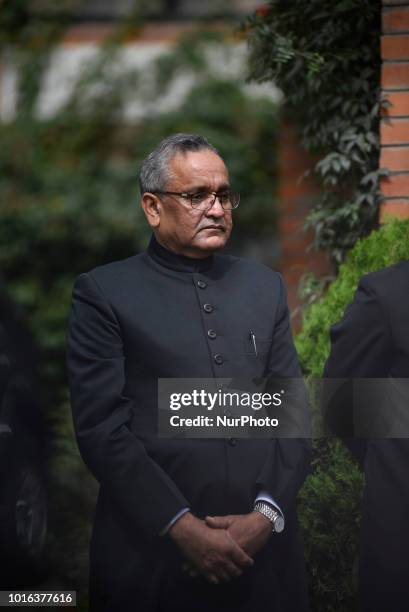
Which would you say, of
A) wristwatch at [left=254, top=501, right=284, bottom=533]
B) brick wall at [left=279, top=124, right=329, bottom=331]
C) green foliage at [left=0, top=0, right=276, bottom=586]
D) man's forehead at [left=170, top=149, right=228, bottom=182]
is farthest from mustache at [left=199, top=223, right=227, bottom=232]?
green foliage at [left=0, top=0, right=276, bottom=586]

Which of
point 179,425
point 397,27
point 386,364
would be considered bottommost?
point 179,425

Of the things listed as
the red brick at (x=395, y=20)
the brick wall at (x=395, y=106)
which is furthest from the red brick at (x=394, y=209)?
the red brick at (x=395, y=20)

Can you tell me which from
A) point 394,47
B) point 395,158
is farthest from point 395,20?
point 395,158

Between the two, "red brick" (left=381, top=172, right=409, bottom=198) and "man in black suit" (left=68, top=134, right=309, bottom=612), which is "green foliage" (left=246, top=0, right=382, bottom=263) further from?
"man in black suit" (left=68, top=134, right=309, bottom=612)

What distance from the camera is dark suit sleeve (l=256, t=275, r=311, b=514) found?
271 cm

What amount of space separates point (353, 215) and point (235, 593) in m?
1.94

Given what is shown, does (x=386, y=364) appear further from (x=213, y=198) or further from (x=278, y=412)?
(x=213, y=198)

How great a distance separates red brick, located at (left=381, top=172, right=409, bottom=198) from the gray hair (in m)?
1.35

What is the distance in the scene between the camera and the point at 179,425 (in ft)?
9.02

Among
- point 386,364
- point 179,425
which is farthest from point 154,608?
point 386,364

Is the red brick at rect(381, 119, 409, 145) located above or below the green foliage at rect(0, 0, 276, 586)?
above

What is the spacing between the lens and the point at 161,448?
8.93ft

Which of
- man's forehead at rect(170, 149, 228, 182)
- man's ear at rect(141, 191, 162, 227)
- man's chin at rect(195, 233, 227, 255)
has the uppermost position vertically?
man's forehead at rect(170, 149, 228, 182)

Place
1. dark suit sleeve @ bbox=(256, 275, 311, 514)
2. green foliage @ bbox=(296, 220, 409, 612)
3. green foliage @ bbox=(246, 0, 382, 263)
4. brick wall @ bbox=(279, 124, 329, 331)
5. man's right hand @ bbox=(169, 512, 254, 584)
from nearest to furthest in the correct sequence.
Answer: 1. man's right hand @ bbox=(169, 512, 254, 584)
2. dark suit sleeve @ bbox=(256, 275, 311, 514)
3. green foliage @ bbox=(296, 220, 409, 612)
4. green foliage @ bbox=(246, 0, 382, 263)
5. brick wall @ bbox=(279, 124, 329, 331)
